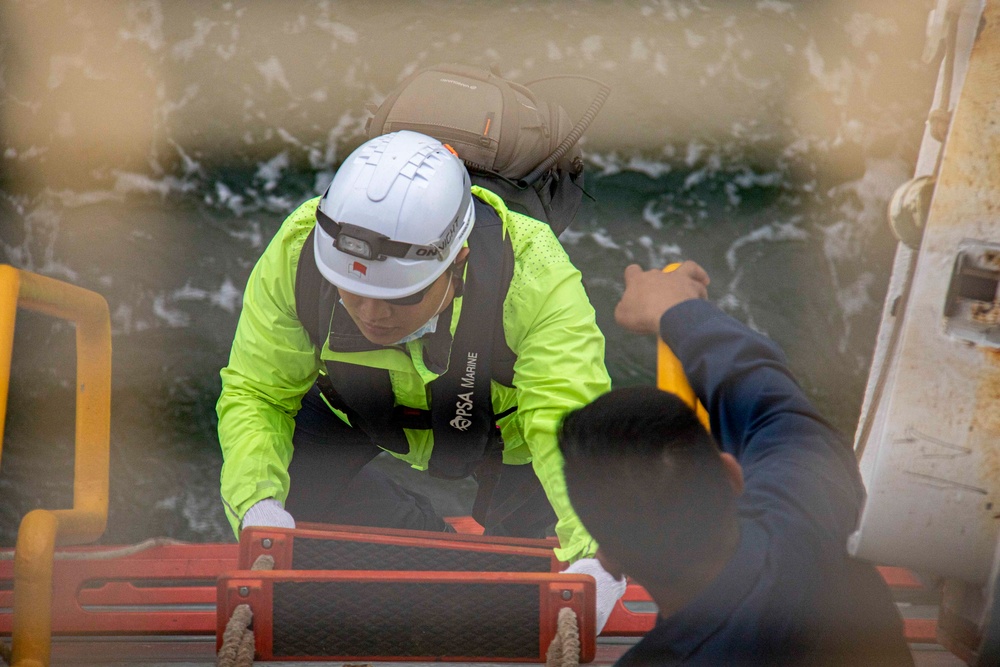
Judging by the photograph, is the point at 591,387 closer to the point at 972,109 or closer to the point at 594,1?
the point at 972,109

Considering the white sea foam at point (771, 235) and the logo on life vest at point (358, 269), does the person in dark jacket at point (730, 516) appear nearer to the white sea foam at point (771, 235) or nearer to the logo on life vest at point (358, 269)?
the logo on life vest at point (358, 269)

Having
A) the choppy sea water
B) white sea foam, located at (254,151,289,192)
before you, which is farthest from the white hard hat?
white sea foam, located at (254,151,289,192)

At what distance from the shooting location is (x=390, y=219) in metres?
0.99

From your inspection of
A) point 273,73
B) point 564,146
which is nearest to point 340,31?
point 273,73

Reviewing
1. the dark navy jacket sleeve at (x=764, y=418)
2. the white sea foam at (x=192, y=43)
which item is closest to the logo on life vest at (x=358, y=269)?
the dark navy jacket sleeve at (x=764, y=418)

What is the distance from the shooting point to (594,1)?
2.44m

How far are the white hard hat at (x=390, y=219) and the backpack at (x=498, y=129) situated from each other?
0.15 m

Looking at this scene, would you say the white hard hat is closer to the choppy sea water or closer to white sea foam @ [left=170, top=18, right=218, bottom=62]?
the choppy sea water

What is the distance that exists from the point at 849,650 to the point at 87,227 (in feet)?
7.38

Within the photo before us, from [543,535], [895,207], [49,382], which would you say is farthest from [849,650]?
[49,382]

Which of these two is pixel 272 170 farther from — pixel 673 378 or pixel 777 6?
pixel 673 378

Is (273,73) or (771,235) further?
(273,73)

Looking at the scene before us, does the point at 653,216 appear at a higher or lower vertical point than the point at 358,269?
lower

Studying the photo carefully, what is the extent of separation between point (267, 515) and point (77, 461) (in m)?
0.22
